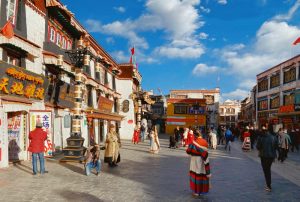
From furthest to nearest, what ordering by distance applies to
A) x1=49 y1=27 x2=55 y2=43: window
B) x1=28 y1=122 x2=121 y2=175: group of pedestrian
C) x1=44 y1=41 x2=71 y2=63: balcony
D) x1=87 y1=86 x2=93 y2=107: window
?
x1=87 y1=86 x2=93 y2=107: window → x1=49 y1=27 x2=55 y2=43: window → x1=44 y1=41 x2=71 y2=63: balcony → x1=28 y1=122 x2=121 y2=175: group of pedestrian

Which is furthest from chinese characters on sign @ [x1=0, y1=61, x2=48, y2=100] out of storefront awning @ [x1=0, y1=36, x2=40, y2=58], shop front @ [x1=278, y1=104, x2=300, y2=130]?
shop front @ [x1=278, y1=104, x2=300, y2=130]

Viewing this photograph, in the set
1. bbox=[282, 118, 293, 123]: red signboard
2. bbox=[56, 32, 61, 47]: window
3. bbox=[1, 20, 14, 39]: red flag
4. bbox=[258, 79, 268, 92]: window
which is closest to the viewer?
bbox=[1, 20, 14, 39]: red flag

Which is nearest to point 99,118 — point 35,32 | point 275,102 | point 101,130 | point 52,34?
point 101,130

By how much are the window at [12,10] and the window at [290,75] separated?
3355 centimetres

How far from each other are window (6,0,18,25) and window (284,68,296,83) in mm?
33550

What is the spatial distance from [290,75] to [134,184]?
115ft

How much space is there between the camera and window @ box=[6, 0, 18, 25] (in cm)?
1328

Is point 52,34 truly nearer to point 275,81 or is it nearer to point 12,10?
point 12,10

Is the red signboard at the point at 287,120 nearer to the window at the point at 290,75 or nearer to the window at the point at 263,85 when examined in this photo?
the window at the point at 290,75

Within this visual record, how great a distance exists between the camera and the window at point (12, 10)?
1328 centimetres

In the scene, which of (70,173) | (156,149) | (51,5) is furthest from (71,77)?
(70,173)

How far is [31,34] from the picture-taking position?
15.3 metres

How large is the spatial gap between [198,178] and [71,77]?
14.2 m

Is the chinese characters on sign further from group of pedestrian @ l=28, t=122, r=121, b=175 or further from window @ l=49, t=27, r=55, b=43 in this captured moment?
window @ l=49, t=27, r=55, b=43
